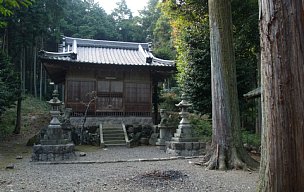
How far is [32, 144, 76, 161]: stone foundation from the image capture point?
8.59 meters

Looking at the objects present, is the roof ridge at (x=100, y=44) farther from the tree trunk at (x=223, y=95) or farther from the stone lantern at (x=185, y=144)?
the tree trunk at (x=223, y=95)

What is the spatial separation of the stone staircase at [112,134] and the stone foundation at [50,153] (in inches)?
165

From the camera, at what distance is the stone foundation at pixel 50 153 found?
8.59 metres

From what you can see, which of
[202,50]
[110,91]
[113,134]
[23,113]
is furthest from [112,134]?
[23,113]

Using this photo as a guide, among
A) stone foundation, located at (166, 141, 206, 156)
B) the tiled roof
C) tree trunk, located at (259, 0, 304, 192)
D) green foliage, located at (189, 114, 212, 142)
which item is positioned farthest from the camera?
the tiled roof

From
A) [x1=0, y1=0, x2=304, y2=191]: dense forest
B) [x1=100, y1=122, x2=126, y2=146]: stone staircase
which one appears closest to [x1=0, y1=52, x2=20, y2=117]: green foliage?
[x1=0, y1=0, x2=304, y2=191]: dense forest

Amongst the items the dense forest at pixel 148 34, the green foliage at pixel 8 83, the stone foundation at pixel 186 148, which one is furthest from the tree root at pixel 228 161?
the green foliage at pixel 8 83

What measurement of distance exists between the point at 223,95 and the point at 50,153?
18.7 feet

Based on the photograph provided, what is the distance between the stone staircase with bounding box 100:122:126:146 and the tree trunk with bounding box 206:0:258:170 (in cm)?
711

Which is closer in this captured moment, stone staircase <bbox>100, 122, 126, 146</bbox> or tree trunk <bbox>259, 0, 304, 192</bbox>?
tree trunk <bbox>259, 0, 304, 192</bbox>

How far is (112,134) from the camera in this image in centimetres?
1420

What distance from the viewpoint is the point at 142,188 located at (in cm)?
486

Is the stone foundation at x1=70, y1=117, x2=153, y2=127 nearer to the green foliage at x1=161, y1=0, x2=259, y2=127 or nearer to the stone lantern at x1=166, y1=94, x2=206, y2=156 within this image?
the green foliage at x1=161, y1=0, x2=259, y2=127

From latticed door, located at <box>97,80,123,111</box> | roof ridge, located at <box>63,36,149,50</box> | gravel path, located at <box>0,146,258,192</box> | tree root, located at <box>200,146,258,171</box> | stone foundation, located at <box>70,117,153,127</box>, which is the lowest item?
gravel path, located at <box>0,146,258,192</box>
